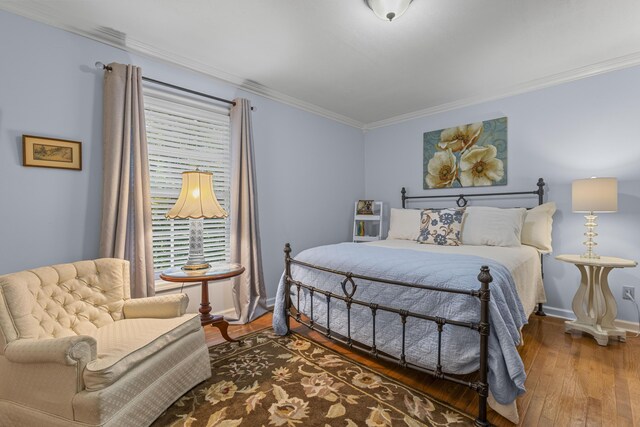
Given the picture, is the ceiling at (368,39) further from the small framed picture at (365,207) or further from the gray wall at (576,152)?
the small framed picture at (365,207)

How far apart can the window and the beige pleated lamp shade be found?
0.53 meters

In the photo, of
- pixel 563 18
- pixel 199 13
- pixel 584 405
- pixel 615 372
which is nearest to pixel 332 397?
pixel 584 405

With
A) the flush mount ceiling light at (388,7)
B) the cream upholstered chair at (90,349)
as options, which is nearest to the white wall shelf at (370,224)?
the flush mount ceiling light at (388,7)

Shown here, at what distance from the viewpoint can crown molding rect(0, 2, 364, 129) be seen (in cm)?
205

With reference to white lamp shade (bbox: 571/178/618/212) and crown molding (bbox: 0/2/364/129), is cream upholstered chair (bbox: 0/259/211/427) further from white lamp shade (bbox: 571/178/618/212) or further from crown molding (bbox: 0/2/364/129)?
white lamp shade (bbox: 571/178/618/212)

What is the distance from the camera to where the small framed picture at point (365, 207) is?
4.41 m

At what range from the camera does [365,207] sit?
4434mm

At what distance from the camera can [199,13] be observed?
6.94 ft

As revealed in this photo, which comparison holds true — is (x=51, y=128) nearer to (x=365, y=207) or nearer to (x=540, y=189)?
(x=365, y=207)

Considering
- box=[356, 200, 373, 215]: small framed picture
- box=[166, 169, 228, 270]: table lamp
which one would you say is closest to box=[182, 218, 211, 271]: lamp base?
box=[166, 169, 228, 270]: table lamp

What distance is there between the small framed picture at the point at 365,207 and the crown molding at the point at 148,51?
1.46 metres

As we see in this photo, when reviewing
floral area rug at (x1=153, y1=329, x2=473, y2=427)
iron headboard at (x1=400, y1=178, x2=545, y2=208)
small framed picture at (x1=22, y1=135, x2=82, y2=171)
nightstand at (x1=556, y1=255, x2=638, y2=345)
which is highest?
small framed picture at (x1=22, y1=135, x2=82, y2=171)

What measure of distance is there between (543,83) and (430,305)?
293 centimetres

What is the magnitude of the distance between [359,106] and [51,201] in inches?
132
